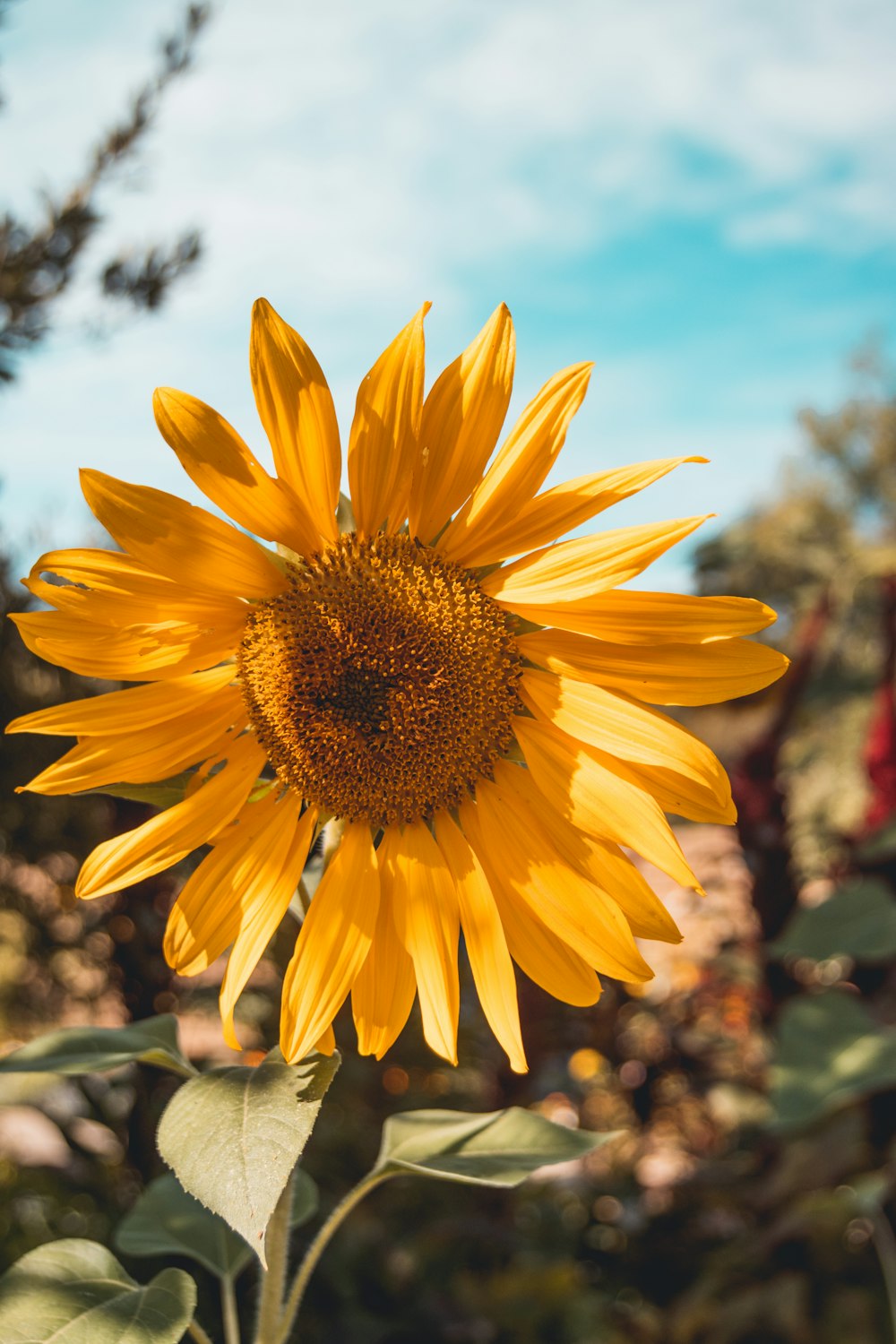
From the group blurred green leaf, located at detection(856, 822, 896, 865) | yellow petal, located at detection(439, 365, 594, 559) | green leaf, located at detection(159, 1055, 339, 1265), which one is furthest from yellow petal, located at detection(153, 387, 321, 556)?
blurred green leaf, located at detection(856, 822, 896, 865)

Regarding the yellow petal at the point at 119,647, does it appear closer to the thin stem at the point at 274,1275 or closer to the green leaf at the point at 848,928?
the thin stem at the point at 274,1275

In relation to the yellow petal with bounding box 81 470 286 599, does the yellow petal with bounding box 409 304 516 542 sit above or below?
above

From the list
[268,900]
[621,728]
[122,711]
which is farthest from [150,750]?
[621,728]

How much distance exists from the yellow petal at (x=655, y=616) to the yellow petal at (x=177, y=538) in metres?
0.22

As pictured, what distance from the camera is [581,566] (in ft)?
2.41

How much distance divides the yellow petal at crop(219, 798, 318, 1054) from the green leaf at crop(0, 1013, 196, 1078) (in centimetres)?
10

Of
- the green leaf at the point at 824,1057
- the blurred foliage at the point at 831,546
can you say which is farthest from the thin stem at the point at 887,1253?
the blurred foliage at the point at 831,546

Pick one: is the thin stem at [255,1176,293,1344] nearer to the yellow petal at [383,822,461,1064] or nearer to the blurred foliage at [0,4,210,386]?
the yellow petal at [383,822,461,1064]

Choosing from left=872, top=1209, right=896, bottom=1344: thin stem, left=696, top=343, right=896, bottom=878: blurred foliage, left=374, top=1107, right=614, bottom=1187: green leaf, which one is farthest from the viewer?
left=696, top=343, right=896, bottom=878: blurred foliage

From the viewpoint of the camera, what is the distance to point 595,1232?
2.21m

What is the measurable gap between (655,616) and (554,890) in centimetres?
21

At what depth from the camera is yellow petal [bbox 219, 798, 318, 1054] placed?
A: 0.71 metres

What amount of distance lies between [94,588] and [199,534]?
8 centimetres

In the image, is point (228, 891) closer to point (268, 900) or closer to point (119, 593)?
point (268, 900)
